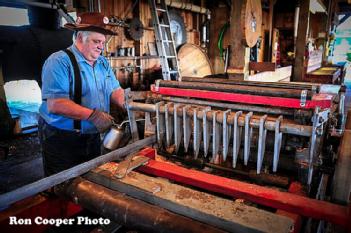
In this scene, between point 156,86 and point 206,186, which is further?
point 156,86

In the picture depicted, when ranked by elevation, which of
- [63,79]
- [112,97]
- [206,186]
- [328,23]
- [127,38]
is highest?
[328,23]

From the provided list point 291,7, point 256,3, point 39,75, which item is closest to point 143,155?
point 256,3

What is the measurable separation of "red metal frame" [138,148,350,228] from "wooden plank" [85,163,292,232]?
0.14m

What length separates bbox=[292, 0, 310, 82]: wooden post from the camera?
533cm

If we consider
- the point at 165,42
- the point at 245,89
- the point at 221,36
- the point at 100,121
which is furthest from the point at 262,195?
the point at 221,36

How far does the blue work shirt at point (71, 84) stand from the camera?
7.25 feet

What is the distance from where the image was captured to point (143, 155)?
1.93 metres

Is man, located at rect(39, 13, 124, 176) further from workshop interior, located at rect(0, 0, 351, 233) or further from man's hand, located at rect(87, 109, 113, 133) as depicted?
workshop interior, located at rect(0, 0, 351, 233)

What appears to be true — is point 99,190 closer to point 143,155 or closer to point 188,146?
point 143,155

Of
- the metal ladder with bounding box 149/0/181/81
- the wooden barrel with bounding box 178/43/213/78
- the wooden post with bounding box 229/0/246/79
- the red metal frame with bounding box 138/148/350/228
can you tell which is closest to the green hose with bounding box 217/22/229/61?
the wooden barrel with bounding box 178/43/213/78

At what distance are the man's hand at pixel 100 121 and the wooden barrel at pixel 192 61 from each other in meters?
5.28

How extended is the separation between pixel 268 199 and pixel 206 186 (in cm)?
33

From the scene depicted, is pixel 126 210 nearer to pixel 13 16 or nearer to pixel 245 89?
pixel 245 89

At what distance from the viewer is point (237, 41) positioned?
3.26m
